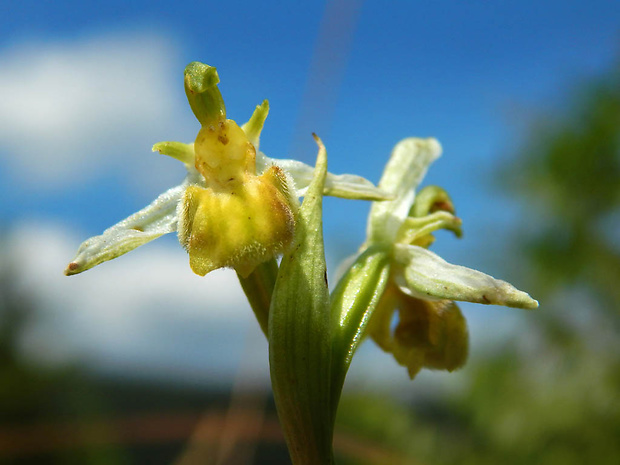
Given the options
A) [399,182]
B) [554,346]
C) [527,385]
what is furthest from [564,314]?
[399,182]

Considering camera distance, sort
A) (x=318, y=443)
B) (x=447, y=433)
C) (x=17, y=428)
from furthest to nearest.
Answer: (x=447, y=433) → (x=17, y=428) → (x=318, y=443)

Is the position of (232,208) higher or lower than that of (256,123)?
lower

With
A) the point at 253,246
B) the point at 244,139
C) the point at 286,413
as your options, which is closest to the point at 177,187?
the point at 244,139

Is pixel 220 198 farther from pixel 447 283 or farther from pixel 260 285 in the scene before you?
pixel 447 283

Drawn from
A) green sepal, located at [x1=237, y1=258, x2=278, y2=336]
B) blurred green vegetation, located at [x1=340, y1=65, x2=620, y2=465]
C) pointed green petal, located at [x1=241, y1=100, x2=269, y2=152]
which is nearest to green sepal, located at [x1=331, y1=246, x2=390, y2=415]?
green sepal, located at [x1=237, y1=258, x2=278, y2=336]

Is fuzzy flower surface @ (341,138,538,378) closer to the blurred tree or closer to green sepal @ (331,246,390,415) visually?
green sepal @ (331,246,390,415)

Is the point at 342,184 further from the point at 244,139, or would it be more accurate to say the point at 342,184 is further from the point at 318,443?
the point at 318,443
